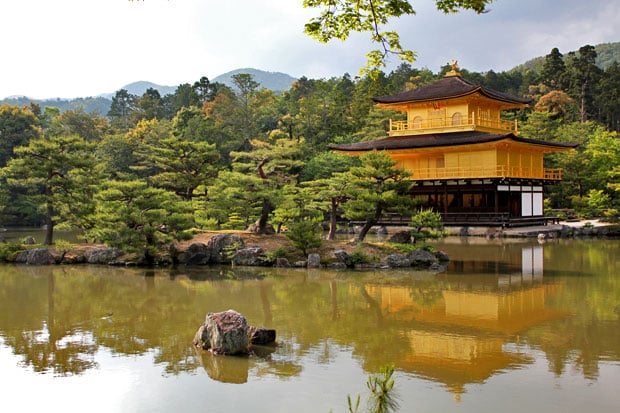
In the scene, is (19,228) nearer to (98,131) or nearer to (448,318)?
(98,131)

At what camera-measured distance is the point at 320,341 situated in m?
8.50

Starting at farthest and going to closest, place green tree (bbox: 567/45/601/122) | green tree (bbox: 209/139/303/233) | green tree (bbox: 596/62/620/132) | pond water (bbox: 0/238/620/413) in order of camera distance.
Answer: green tree (bbox: 567/45/601/122), green tree (bbox: 596/62/620/132), green tree (bbox: 209/139/303/233), pond water (bbox: 0/238/620/413)

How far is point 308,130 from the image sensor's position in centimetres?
4091

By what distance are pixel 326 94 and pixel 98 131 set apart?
18.2 m

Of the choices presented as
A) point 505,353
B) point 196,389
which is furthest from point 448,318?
point 196,389

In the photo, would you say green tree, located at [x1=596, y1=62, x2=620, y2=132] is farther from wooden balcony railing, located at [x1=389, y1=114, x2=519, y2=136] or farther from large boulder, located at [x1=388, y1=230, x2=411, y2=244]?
large boulder, located at [x1=388, y1=230, x2=411, y2=244]

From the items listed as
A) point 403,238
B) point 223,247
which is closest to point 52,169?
point 223,247

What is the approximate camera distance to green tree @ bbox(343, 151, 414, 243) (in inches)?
663

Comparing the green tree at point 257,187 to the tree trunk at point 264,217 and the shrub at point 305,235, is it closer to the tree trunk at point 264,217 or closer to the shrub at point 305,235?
the tree trunk at point 264,217

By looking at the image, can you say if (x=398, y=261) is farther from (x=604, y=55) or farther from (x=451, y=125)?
(x=604, y=55)

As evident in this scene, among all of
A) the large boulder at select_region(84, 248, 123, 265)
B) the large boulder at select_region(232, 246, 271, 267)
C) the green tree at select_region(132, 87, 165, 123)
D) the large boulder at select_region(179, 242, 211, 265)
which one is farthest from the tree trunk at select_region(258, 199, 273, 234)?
the green tree at select_region(132, 87, 165, 123)

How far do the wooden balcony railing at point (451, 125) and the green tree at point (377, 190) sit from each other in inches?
489

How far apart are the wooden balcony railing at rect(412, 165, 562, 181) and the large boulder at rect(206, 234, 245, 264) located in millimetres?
13167

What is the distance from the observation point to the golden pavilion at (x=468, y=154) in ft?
87.7
